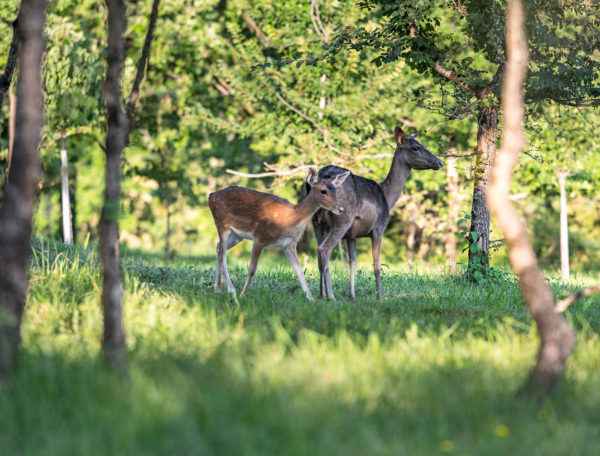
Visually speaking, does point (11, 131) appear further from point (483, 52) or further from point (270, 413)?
point (270, 413)

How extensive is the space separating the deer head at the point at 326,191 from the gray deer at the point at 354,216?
7cm

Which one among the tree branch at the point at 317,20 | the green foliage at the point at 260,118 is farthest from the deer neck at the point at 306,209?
the tree branch at the point at 317,20

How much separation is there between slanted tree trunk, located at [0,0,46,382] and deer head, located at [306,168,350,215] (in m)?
5.48

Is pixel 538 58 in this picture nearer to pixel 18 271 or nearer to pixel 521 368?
pixel 521 368

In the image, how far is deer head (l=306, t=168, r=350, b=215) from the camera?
12086 millimetres

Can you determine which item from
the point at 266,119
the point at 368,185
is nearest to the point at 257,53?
the point at 266,119

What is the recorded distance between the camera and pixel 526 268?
662cm

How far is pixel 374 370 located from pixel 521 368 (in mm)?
1040

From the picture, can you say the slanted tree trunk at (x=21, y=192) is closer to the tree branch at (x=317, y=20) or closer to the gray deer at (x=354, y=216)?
the gray deer at (x=354, y=216)

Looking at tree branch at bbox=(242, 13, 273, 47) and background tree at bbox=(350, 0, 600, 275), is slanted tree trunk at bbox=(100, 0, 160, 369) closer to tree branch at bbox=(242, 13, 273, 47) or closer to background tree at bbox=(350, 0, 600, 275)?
background tree at bbox=(350, 0, 600, 275)

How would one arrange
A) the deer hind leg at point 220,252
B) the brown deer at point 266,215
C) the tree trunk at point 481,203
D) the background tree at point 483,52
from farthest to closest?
the tree trunk at point 481,203 < the background tree at point 483,52 < the deer hind leg at point 220,252 < the brown deer at point 266,215

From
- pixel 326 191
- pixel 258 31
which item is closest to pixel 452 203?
pixel 258 31

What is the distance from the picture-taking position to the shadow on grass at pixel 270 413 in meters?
5.41

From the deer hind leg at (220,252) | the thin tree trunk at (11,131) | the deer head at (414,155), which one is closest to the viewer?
the thin tree trunk at (11,131)
